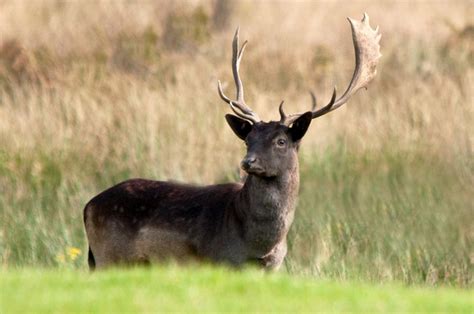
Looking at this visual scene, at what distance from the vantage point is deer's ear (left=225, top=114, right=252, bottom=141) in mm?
10609

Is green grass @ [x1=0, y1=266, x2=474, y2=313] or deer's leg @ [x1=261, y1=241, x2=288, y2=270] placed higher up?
green grass @ [x1=0, y1=266, x2=474, y2=313]

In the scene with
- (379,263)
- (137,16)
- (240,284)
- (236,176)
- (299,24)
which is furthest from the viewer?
(299,24)

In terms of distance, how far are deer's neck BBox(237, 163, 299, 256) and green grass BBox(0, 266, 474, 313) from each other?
2132mm

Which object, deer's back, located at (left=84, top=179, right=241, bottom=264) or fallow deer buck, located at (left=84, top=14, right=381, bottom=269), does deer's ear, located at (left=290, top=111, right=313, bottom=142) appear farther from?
deer's back, located at (left=84, top=179, right=241, bottom=264)

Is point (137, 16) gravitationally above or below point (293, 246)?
above

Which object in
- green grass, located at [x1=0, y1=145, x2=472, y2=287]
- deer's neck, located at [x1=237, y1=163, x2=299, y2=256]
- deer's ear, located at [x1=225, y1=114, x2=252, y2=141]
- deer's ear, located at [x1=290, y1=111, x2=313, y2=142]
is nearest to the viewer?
deer's neck, located at [x1=237, y1=163, x2=299, y2=256]

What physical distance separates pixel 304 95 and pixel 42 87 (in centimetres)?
369

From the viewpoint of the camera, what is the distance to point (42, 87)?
59.6 ft

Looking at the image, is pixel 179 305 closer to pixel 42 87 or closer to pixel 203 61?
pixel 42 87

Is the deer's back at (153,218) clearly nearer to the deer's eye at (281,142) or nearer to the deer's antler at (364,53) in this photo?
the deer's eye at (281,142)

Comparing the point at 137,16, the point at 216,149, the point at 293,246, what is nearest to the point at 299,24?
the point at 137,16

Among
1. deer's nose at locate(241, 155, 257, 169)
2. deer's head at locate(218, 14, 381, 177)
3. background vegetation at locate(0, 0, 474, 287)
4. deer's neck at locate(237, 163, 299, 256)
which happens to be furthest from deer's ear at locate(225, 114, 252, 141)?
background vegetation at locate(0, 0, 474, 287)

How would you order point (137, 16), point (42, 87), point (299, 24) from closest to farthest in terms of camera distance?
point (42, 87)
point (137, 16)
point (299, 24)

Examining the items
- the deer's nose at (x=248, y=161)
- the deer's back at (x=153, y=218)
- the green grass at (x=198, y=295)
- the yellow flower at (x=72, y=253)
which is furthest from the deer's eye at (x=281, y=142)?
the yellow flower at (x=72, y=253)
